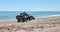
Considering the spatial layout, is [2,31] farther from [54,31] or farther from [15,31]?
[54,31]

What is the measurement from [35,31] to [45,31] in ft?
2.69

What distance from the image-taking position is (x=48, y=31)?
1343 cm

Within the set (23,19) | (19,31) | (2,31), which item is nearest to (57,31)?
(19,31)

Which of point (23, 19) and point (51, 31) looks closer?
point (51, 31)

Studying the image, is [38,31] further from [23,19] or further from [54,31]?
[23,19]

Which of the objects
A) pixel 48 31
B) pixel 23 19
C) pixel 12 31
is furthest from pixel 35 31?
pixel 23 19

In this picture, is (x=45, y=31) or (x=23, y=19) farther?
(x=23, y=19)

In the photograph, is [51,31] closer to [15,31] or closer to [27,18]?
[15,31]

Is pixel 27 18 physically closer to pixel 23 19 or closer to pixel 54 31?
pixel 23 19

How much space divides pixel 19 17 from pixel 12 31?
13.2 metres

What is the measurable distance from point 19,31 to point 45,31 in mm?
2130

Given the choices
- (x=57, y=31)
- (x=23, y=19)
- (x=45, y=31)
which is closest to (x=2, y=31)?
(x=45, y=31)

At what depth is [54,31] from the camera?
13398 millimetres

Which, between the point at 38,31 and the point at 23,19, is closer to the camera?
the point at 38,31
